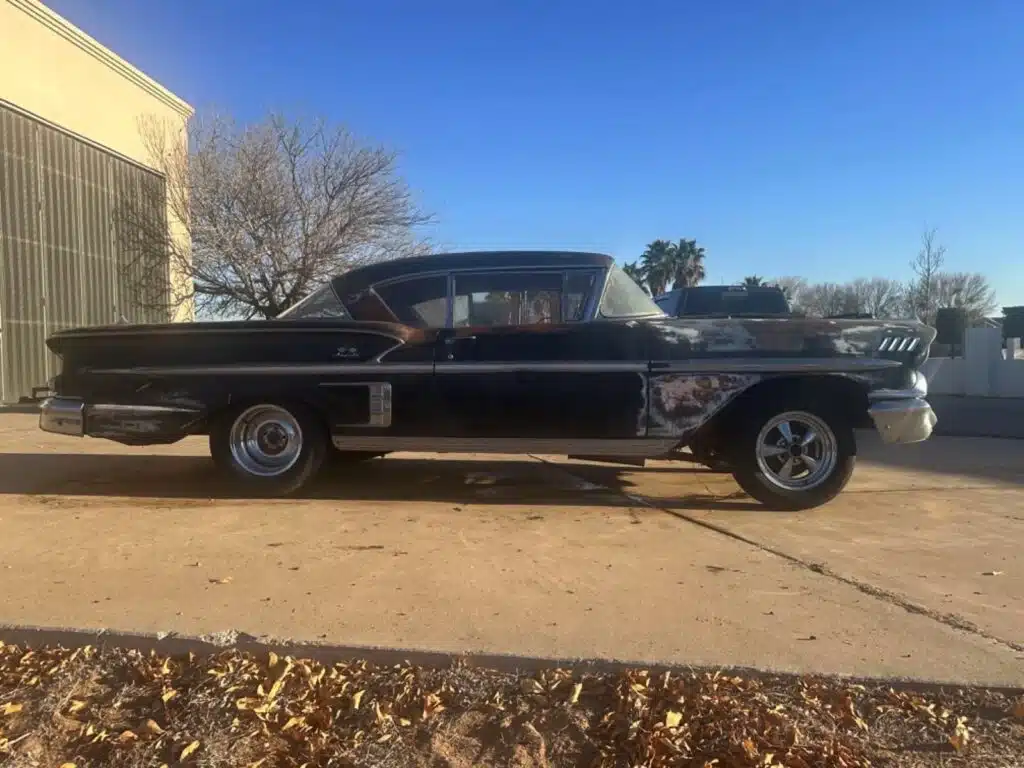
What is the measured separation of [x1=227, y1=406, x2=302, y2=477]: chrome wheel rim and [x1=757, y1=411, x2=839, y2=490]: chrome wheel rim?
11.0ft

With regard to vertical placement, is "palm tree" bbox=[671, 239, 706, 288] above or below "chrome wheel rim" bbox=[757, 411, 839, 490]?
above

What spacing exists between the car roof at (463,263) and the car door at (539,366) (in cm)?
10

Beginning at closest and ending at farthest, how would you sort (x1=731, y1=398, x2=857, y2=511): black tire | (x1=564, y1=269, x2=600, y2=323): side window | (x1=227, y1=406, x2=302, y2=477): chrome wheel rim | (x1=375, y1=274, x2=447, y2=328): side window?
(x1=731, y1=398, x2=857, y2=511): black tire
(x1=564, y1=269, x2=600, y2=323): side window
(x1=375, y1=274, x2=447, y2=328): side window
(x1=227, y1=406, x2=302, y2=477): chrome wheel rim

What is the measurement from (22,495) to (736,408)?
534 cm

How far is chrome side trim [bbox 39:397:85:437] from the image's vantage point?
233 inches

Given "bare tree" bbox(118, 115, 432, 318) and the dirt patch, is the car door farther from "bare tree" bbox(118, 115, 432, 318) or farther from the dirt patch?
"bare tree" bbox(118, 115, 432, 318)

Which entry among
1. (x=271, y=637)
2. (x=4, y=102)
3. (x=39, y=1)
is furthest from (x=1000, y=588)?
(x=39, y=1)

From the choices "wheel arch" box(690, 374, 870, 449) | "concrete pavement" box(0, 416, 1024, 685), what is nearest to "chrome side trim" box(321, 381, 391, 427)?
"concrete pavement" box(0, 416, 1024, 685)

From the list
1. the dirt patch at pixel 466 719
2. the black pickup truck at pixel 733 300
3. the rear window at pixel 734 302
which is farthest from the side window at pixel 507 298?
the rear window at pixel 734 302

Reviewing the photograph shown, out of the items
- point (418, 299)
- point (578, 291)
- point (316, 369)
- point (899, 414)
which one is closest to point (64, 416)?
point (316, 369)

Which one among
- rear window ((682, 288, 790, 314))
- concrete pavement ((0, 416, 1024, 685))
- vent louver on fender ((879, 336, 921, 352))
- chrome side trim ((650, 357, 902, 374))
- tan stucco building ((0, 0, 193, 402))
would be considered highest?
tan stucco building ((0, 0, 193, 402))

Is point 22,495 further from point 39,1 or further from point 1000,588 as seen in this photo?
point 39,1

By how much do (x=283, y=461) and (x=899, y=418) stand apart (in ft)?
14.3

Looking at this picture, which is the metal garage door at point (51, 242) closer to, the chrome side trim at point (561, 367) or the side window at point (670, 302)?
the side window at point (670, 302)
